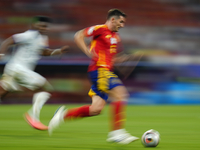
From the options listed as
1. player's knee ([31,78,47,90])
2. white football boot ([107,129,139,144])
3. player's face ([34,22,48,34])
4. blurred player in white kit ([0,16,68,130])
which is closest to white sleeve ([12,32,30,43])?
blurred player in white kit ([0,16,68,130])

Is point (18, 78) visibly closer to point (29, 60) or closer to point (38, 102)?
point (29, 60)

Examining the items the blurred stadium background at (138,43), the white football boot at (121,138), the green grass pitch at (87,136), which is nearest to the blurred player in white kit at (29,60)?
the green grass pitch at (87,136)

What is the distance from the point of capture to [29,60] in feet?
20.1

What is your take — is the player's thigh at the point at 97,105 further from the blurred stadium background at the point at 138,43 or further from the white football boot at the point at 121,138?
the blurred stadium background at the point at 138,43

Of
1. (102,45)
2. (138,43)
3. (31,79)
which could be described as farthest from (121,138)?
(138,43)

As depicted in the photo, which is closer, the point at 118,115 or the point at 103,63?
the point at 118,115

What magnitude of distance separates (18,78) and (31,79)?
32 cm

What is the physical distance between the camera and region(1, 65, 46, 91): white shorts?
19.3ft

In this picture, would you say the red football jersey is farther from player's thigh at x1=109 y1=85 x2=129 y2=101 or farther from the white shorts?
the white shorts

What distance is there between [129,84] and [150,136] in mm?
7978

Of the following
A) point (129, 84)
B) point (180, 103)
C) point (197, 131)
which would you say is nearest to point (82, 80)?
point (129, 84)

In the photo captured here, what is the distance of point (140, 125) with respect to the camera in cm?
668

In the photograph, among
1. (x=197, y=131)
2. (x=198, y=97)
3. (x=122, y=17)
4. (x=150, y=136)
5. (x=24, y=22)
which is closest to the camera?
(x=150, y=136)

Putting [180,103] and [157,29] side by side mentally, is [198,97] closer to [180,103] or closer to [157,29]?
[180,103]
